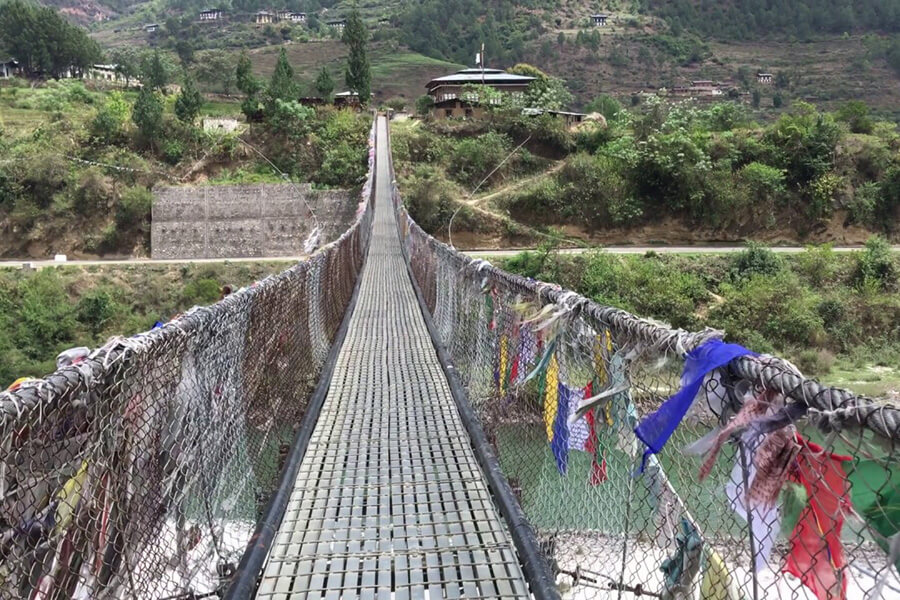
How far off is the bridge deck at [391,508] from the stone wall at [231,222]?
14436mm

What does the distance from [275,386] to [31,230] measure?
19040 millimetres

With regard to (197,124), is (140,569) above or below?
below

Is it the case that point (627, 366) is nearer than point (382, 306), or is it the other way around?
point (627, 366)

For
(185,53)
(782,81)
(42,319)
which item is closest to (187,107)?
(42,319)

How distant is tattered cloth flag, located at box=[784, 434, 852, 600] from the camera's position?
90 centimetres

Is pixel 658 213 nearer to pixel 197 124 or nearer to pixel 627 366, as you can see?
pixel 197 124

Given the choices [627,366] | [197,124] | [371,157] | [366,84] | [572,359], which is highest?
[366,84]

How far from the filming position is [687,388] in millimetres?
1107

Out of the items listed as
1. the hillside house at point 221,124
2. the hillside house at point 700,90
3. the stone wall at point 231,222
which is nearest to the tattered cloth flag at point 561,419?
the stone wall at point 231,222

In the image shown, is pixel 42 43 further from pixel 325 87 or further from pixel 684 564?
pixel 684 564

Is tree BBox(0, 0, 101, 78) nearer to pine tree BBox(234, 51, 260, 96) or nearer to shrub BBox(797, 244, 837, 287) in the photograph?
pine tree BBox(234, 51, 260, 96)

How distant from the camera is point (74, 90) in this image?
81.1 feet

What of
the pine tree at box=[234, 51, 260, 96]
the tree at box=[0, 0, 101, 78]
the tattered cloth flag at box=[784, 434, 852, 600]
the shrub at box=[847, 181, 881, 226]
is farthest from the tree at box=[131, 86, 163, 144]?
the tree at box=[0, 0, 101, 78]

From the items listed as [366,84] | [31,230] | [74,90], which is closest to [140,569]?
[31,230]
